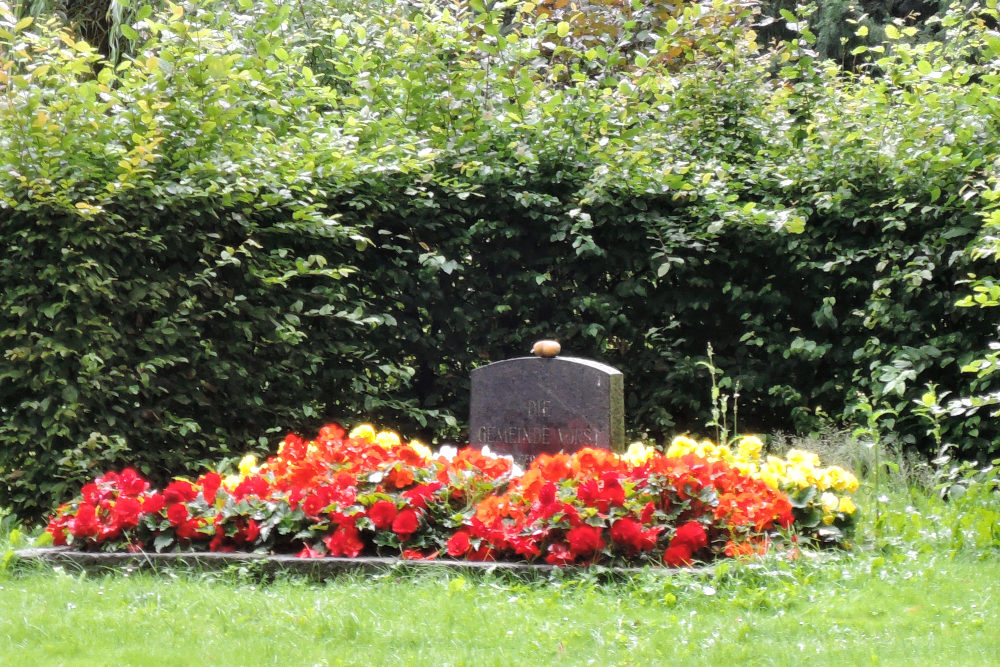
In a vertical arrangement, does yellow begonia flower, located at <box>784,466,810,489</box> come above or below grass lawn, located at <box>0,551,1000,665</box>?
above

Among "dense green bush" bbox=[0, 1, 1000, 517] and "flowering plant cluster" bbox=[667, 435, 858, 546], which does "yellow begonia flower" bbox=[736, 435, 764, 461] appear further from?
"dense green bush" bbox=[0, 1, 1000, 517]

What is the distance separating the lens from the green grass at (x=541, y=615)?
358 cm

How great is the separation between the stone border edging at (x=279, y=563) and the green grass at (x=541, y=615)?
4cm

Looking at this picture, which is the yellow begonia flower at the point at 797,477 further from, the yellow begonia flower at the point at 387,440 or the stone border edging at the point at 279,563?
the yellow begonia flower at the point at 387,440

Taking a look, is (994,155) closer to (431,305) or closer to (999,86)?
(999,86)

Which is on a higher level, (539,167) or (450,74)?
(450,74)

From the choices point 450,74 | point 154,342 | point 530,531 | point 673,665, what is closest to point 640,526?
point 530,531

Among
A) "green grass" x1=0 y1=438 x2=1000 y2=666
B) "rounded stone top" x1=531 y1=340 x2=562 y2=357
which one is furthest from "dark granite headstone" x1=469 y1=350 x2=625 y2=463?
"green grass" x1=0 y1=438 x2=1000 y2=666

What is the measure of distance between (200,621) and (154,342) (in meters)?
2.41

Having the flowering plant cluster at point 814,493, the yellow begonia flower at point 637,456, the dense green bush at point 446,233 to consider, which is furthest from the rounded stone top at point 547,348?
the flowering plant cluster at point 814,493

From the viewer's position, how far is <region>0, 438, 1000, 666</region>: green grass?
3.58 metres

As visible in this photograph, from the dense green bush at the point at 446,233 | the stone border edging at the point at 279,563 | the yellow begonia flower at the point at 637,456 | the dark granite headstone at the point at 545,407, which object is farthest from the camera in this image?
the dark granite headstone at the point at 545,407

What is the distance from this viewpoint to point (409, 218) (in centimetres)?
724

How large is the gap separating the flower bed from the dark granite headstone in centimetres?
97
